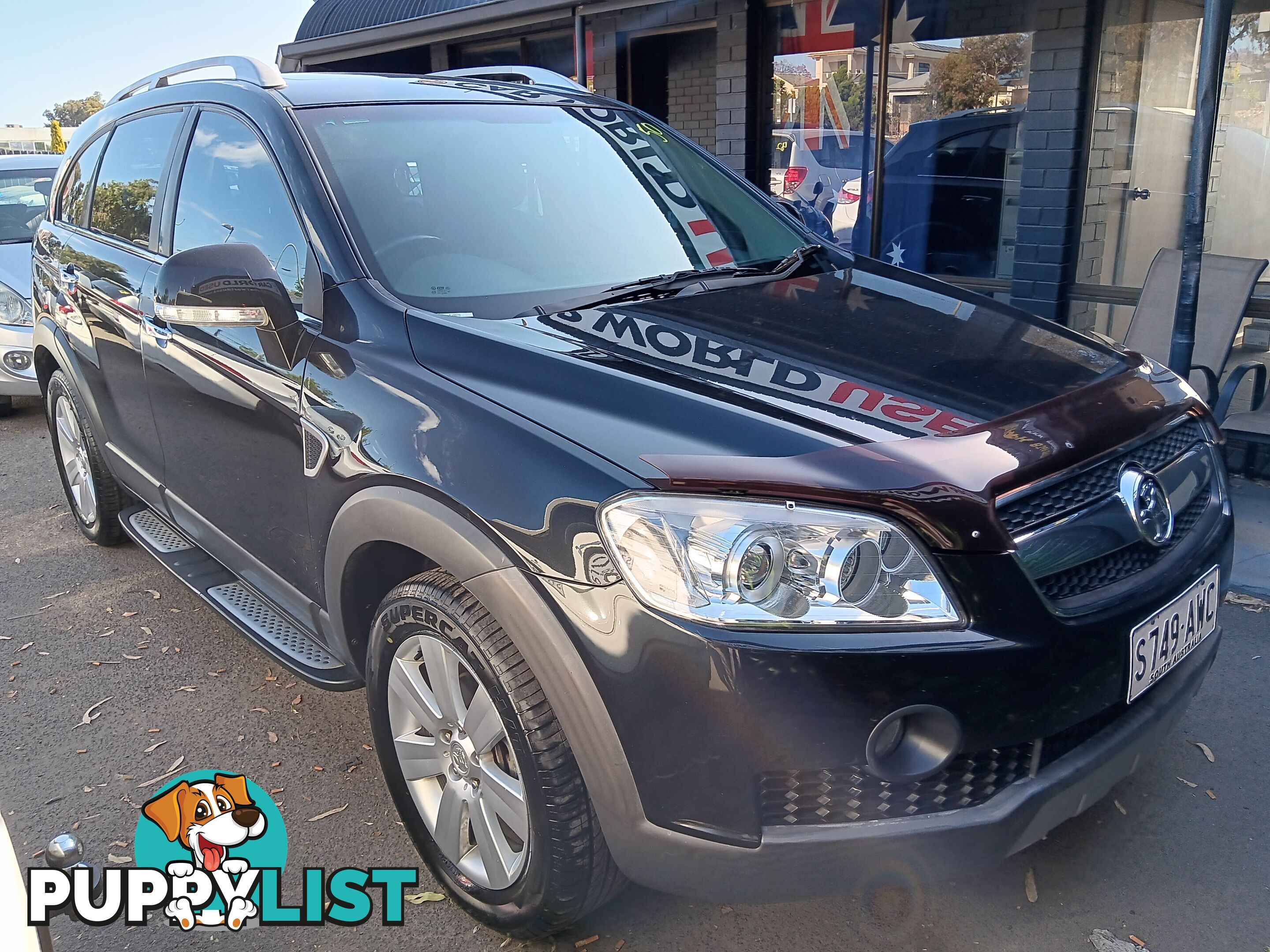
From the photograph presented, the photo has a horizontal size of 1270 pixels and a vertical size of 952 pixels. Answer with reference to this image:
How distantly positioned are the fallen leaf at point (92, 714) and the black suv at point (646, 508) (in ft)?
2.20

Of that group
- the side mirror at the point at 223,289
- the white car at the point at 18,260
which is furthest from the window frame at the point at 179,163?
the white car at the point at 18,260

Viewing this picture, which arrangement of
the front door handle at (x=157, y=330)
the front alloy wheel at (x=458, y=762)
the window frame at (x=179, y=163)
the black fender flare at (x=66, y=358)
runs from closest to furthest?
the front alloy wheel at (x=458, y=762) < the window frame at (x=179, y=163) < the front door handle at (x=157, y=330) < the black fender flare at (x=66, y=358)

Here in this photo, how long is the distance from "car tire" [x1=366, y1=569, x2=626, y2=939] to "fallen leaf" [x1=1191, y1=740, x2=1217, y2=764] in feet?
6.06

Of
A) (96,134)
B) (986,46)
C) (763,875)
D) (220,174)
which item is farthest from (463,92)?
(986,46)

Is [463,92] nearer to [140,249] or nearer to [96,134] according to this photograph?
[140,249]

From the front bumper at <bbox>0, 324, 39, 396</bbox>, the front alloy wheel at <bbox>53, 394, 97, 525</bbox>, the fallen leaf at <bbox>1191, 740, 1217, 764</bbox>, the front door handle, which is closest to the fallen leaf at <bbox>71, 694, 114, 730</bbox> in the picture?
the front door handle

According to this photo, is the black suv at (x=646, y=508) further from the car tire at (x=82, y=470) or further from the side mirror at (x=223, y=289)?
the car tire at (x=82, y=470)

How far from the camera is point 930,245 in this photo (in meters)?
7.67

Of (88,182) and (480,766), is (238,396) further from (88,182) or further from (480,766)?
(88,182)

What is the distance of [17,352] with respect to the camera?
23.1ft

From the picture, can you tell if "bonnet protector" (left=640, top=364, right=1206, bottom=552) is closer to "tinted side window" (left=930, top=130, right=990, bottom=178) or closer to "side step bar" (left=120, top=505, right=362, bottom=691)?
"side step bar" (left=120, top=505, right=362, bottom=691)

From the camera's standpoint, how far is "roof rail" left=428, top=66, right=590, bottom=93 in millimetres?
3803

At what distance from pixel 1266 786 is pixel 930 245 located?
5.41 metres

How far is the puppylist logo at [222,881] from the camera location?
2502mm
